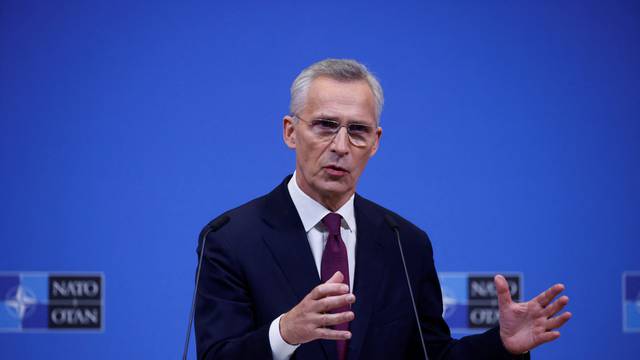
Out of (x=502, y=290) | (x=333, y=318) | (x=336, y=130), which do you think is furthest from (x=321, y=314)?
(x=336, y=130)

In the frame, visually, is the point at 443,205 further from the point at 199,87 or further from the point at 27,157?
the point at 27,157

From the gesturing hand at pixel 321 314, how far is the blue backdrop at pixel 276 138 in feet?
4.82

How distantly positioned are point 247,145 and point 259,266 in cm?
124

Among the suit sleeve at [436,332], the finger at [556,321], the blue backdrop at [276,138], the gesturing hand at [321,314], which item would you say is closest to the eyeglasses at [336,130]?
the suit sleeve at [436,332]

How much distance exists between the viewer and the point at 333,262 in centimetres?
157

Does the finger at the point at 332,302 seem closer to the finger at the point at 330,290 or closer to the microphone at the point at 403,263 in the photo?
the finger at the point at 330,290

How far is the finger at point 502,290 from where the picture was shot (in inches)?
55.0

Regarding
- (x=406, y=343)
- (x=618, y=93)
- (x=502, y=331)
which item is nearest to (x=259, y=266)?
(x=406, y=343)

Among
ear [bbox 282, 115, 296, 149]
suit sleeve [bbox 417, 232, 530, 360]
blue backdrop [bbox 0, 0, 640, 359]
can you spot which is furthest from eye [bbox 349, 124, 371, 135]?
blue backdrop [bbox 0, 0, 640, 359]

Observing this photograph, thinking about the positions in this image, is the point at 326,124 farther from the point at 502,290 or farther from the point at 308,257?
the point at 502,290

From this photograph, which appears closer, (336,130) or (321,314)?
(321,314)

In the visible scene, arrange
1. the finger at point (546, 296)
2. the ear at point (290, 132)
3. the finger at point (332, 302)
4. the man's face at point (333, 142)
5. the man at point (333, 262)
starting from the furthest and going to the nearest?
the ear at point (290, 132)
the man's face at point (333, 142)
the man at point (333, 262)
the finger at point (546, 296)
the finger at point (332, 302)

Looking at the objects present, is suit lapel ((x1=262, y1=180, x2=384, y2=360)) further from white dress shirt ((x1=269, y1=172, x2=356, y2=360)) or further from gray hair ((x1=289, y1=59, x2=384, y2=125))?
gray hair ((x1=289, y1=59, x2=384, y2=125))

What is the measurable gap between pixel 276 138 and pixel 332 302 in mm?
1571
